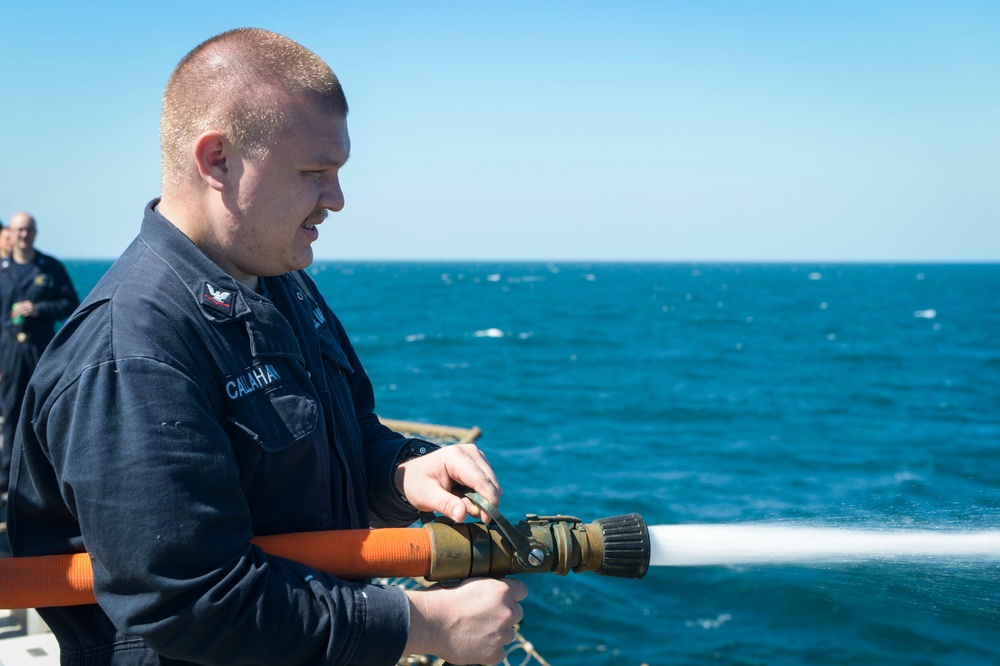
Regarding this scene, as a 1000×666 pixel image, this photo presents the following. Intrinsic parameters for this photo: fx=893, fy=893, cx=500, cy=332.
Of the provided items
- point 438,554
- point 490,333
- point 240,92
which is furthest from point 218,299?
point 490,333

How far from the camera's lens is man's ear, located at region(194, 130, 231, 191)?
192 centimetres

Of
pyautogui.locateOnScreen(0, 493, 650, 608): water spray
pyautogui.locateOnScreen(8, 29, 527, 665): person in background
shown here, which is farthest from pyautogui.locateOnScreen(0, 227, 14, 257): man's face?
pyautogui.locateOnScreen(0, 493, 650, 608): water spray

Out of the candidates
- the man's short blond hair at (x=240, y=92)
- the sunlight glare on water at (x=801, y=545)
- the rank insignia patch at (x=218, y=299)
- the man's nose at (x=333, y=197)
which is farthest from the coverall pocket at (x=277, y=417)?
the sunlight glare on water at (x=801, y=545)

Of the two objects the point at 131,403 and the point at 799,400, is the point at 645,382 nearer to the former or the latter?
the point at 799,400

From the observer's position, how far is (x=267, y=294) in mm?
2309

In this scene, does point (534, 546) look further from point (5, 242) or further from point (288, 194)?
point (5, 242)

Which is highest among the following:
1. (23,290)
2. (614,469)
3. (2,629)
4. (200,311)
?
(200,311)

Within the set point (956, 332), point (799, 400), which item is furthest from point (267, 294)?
point (956, 332)

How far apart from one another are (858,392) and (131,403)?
35.4 m

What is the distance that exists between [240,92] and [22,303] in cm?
849

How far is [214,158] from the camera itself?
1.94 m

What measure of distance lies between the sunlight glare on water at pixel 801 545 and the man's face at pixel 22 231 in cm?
871

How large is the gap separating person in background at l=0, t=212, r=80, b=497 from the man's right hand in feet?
27.7

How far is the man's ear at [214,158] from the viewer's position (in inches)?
75.6
